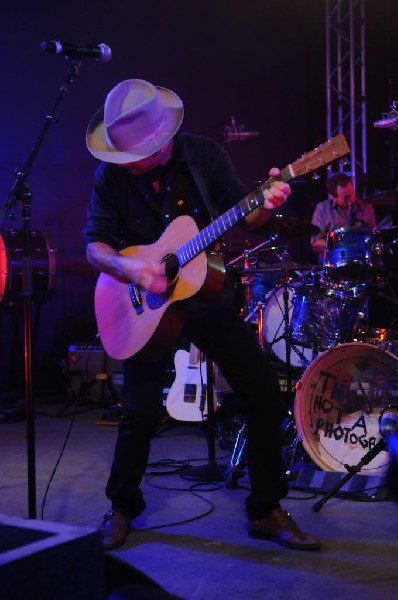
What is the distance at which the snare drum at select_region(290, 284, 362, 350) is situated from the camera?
223 inches

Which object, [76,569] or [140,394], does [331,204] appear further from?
[76,569]

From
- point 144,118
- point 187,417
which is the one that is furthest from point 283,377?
point 144,118

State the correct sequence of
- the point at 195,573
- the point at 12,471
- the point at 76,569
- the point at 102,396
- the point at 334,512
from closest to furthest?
the point at 76,569
the point at 195,573
the point at 334,512
the point at 12,471
the point at 102,396

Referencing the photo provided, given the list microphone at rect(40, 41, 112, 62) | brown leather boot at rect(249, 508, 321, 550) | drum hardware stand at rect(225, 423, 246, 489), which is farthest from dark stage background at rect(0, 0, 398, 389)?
brown leather boot at rect(249, 508, 321, 550)

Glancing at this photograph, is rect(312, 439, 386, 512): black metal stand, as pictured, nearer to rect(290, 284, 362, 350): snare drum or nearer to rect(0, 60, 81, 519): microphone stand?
rect(290, 284, 362, 350): snare drum

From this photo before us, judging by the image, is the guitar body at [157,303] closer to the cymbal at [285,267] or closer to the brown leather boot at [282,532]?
the brown leather boot at [282,532]

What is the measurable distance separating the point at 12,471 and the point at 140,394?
7.19ft

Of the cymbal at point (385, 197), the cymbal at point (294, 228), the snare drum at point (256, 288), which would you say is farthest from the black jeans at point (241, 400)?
the cymbal at point (385, 197)

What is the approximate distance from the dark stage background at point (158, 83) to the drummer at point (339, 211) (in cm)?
176

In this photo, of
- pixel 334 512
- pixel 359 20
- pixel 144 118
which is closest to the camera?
pixel 144 118

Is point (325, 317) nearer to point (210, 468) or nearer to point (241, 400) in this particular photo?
point (210, 468)

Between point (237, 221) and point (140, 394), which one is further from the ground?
point (237, 221)

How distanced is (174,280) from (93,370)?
529cm

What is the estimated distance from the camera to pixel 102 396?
865 centimetres
